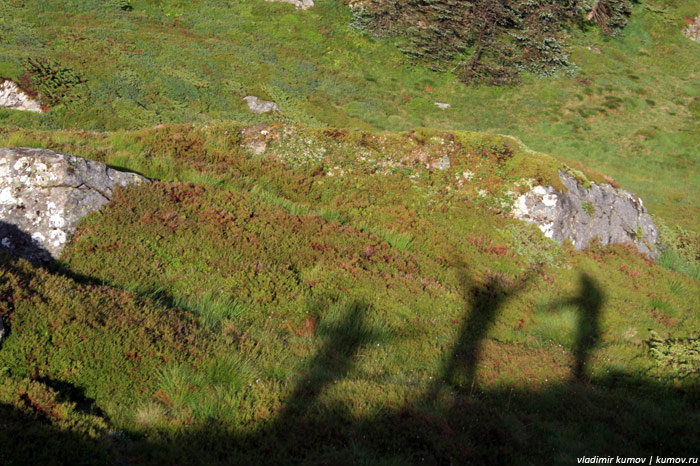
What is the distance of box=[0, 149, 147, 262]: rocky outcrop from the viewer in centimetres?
780

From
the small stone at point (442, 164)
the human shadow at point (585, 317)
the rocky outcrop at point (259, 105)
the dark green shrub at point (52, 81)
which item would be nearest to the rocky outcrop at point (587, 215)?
the human shadow at point (585, 317)

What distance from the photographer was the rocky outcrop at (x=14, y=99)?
63.6 ft

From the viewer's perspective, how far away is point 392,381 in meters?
6.25

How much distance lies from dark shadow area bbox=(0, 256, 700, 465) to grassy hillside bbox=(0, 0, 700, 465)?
0.03 meters

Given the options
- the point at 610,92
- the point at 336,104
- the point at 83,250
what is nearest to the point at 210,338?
the point at 83,250

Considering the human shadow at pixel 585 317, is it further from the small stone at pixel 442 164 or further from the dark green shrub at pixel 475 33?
the dark green shrub at pixel 475 33

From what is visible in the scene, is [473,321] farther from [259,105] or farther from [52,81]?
[52,81]

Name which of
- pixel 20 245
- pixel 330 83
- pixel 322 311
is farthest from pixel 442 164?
pixel 330 83

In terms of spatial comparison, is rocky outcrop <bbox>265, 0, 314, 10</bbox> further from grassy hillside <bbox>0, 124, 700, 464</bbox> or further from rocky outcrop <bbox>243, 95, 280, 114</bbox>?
grassy hillside <bbox>0, 124, 700, 464</bbox>

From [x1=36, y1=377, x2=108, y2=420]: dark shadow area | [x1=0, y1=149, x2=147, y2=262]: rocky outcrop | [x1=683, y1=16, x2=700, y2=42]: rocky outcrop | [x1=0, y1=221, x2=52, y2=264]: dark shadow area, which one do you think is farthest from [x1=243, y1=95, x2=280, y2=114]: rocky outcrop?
[x1=683, y1=16, x2=700, y2=42]: rocky outcrop

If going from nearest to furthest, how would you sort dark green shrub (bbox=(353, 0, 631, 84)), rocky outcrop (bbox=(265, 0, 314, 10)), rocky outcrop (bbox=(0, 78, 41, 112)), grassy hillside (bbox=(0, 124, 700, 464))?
grassy hillside (bbox=(0, 124, 700, 464)), rocky outcrop (bbox=(0, 78, 41, 112)), dark green shrub (bbox=(353, 0, 631, 84)), rocky outcrop (bbox=(265, 0, 314, 10))

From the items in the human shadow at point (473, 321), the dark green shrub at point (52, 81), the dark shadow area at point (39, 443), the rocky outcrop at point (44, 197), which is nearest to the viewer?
the dark shadow area at point (39, 443)

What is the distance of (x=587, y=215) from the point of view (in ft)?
48.8

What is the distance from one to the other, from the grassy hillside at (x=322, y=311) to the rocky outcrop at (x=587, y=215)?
538 millimetres
